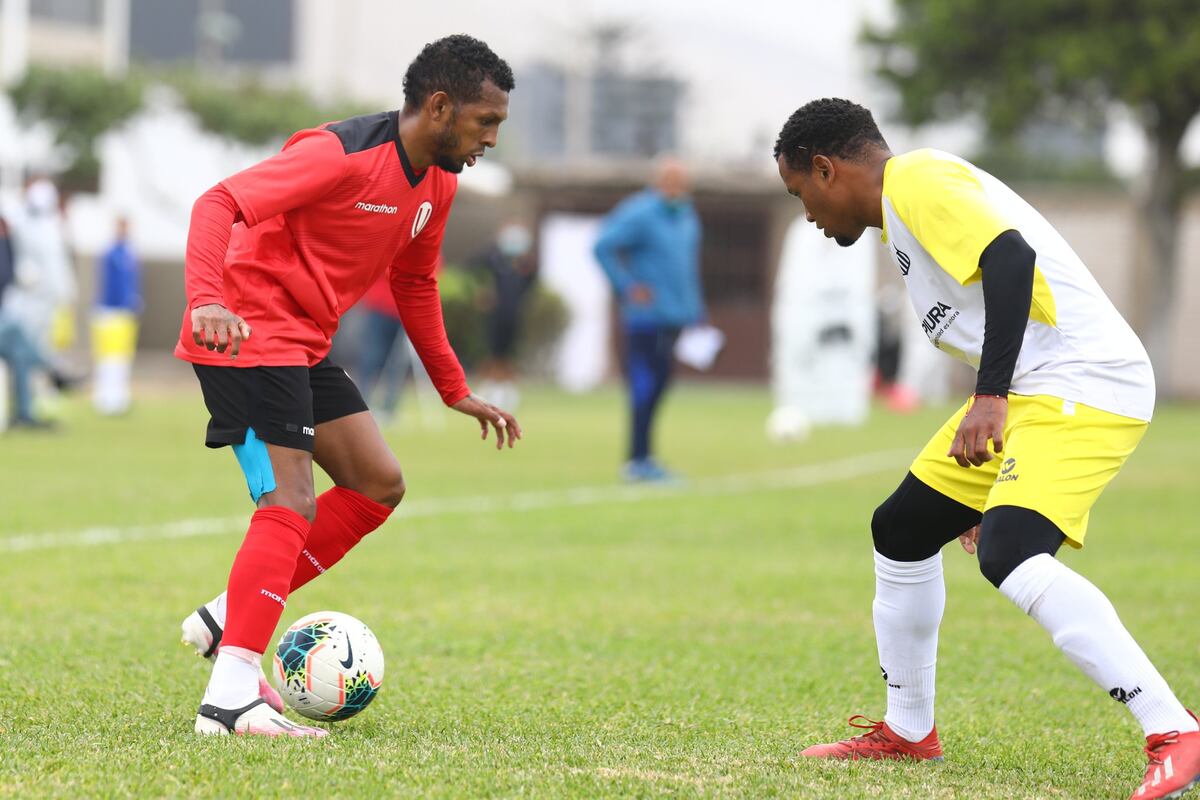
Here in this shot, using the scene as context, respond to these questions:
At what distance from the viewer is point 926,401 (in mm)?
29531

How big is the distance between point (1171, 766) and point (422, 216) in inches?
97.4

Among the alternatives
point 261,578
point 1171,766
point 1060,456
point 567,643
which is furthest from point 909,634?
point 567,643

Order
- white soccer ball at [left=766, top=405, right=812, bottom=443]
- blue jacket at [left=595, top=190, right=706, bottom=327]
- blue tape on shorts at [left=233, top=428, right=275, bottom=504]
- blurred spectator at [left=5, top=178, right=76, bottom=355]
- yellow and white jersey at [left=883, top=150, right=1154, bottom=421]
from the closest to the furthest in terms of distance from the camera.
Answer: yellow and white jersey at [left=883, top=150, right=1154, bottom=421]
blue tape on shorts at [left=233, top=428, right=275, bottom=504]
blue jacket at [left=595, top=190, right=706, bottom=327]
blurred spectator at [left=5, top=178, right=76, bottom=355]
white soccer ball at [left=766, top=405, right=812, bottom=443]

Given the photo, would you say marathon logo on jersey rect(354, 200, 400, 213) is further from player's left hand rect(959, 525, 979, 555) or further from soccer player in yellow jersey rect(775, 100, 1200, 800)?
player's left hand rect(959, 525, 979, 555)

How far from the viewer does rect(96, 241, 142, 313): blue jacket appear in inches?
795

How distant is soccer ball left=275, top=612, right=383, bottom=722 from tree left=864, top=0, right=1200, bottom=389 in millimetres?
26659

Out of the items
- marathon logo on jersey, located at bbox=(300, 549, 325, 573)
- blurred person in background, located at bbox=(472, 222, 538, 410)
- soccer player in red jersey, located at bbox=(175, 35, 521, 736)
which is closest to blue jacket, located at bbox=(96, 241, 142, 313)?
blurred person in background, located at bbox=(472, 222, 538, 410)

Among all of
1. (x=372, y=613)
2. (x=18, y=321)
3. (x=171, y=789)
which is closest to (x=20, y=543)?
(x=372, y=613)

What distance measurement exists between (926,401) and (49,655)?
2518cm

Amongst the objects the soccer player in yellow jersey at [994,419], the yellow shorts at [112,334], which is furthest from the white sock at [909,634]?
Answer: the yellow shorts at [112,334]

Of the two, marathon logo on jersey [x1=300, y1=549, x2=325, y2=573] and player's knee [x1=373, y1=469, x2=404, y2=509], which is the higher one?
player's knee [x1=373, y1=469, x2=404, y2=509]

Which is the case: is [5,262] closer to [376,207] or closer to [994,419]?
[376,207]

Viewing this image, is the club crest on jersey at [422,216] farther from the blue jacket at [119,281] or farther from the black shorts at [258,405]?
the blue jacket at [119,281]

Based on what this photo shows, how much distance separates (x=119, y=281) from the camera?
67.0ft
